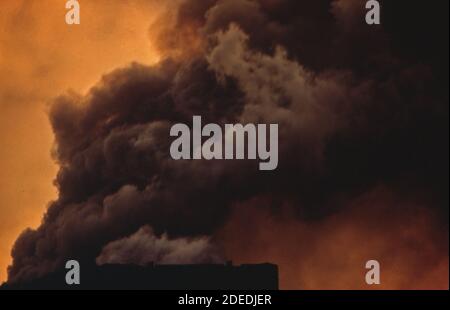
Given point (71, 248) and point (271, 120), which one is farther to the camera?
point (71, 248)

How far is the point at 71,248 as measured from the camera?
39.3 meters

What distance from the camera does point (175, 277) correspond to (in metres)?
29.6

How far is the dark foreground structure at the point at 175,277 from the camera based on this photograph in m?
28.7

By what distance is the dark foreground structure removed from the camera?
94.0ft

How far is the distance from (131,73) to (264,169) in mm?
6945

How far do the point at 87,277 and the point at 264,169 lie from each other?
827cm
